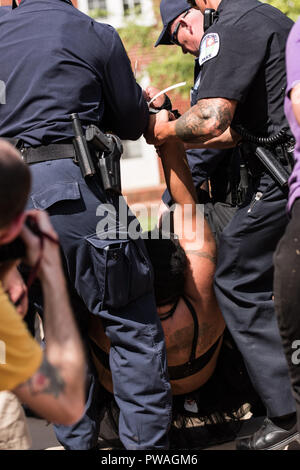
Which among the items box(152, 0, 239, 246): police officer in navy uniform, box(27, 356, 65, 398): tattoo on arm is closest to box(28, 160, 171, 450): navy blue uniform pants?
box(152, 0, 239, 246): police officer in navy uniform

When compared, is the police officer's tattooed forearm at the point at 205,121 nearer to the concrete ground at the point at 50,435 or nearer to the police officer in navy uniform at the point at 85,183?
the police officer in navy uniform at the point at 85,183

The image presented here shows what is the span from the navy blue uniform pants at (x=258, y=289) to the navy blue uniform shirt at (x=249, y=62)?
307 millimetres

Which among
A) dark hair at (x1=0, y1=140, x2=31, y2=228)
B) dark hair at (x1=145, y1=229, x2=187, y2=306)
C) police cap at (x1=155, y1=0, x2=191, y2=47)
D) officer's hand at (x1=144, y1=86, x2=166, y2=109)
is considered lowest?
dark hair at (x1=145, y1=229, x2=187, y2=306)

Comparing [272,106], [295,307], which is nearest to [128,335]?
[295,307]

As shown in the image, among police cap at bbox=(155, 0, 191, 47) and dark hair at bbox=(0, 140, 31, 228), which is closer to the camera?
dark hair at bbox=(0, 140, 31, 228)

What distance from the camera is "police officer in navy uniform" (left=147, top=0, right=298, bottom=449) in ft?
9.53

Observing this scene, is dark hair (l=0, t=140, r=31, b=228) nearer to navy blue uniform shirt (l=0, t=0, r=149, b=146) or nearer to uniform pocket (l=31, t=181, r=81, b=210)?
uniform pocket (l=31, t=181, r=81, b=210)

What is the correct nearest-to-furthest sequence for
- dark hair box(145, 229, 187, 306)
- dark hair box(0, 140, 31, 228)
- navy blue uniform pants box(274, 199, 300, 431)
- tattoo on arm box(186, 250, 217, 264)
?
dark hair box(0, 140, 31, 228) → navy blue uniform pants box(274, 199, 300, 431) → dark hair box(145, 229, 187, 306) → tattoo on arm box(186, 250, 217, 264)

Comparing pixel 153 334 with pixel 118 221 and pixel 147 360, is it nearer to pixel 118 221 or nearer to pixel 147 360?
pixel 147 360

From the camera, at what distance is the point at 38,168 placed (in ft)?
8.83

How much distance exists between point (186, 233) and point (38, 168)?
2.99ft

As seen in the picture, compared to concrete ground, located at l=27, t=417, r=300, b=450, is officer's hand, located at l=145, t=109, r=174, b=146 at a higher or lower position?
higher

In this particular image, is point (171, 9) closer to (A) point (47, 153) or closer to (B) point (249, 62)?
(B) point (249, 62)

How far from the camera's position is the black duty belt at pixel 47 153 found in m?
2.71
